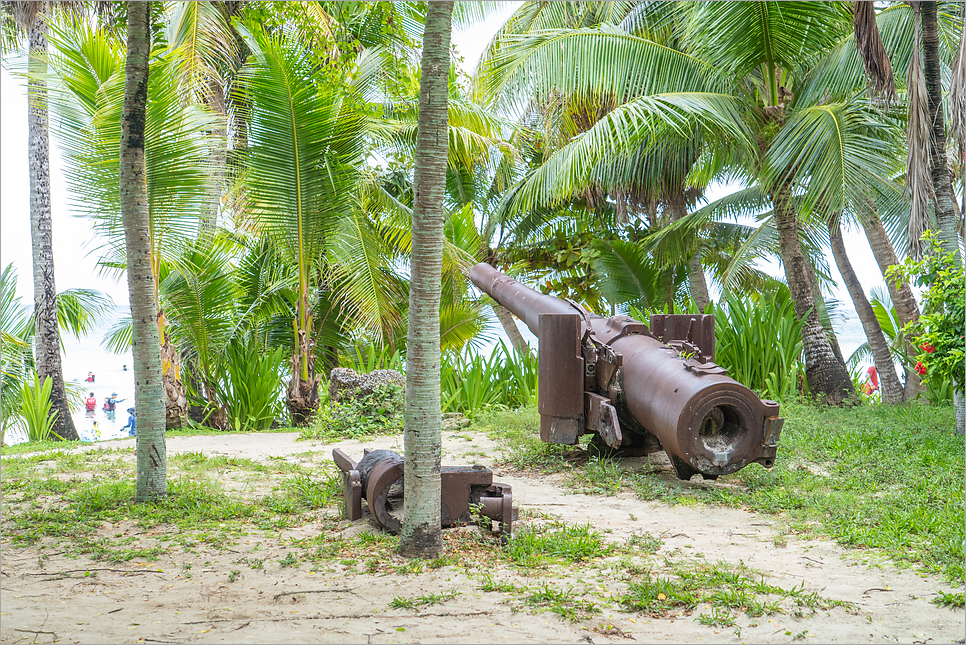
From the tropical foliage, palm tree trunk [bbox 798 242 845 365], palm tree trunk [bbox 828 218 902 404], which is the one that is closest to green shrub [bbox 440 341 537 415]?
the tropical foliage

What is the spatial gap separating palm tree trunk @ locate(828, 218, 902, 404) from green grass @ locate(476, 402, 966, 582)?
5.58ft

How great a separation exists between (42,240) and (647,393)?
10.6m

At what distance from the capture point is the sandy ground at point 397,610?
2734mm

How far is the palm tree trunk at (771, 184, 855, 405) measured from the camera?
9.13 meters

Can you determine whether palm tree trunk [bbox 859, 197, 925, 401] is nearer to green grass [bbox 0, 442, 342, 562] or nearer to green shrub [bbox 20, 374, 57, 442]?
green grass [bbox 0, 442, 342, 562]

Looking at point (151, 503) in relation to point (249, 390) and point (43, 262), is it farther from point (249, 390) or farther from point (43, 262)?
point (43, 262)

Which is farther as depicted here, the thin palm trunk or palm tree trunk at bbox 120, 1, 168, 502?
the thin palm trunk

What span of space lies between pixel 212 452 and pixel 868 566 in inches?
210

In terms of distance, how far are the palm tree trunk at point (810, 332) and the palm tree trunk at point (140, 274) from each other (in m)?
7.09

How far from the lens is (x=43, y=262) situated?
1166 centimetres

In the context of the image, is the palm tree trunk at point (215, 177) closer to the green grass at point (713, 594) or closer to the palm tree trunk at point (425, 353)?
the palm tree trunk at point (425, 353)

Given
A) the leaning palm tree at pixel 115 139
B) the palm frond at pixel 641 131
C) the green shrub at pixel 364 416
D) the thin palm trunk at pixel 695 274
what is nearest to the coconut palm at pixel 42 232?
the leaning palm tree at pixel 115 139

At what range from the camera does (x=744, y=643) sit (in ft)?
8.81

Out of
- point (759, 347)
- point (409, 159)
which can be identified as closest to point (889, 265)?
point (759, 347)
